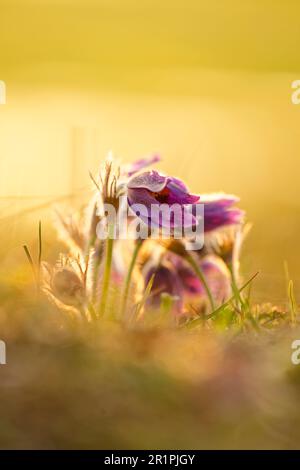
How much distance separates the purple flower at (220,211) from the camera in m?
2.54

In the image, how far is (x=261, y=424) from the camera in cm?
148

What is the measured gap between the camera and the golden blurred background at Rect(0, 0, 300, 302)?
3.76 metres

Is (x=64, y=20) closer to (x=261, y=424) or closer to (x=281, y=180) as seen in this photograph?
(x=281, y=180)

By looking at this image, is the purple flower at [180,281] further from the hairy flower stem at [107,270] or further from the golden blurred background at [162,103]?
the hairy flower stem at [107,270]

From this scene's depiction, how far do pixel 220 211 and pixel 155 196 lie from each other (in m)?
0.31

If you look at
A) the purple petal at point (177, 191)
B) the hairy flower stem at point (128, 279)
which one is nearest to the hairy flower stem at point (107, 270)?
the hairy flower stem at point (128, 279)

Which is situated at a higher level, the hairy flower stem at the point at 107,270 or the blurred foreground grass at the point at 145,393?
the hairy flower stem at the point at 107,270

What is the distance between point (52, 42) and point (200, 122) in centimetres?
676

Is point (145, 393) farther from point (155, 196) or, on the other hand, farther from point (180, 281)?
point (180, 281)

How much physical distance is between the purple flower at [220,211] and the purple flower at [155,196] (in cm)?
24

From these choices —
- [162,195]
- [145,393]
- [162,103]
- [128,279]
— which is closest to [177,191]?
[162,195]

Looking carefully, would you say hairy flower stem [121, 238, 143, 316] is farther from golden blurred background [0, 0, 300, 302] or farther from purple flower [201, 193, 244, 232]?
golden blurred background [0, 0, 300, 302]

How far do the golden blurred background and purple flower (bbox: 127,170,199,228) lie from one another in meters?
0.42

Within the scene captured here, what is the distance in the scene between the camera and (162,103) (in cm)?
1285
